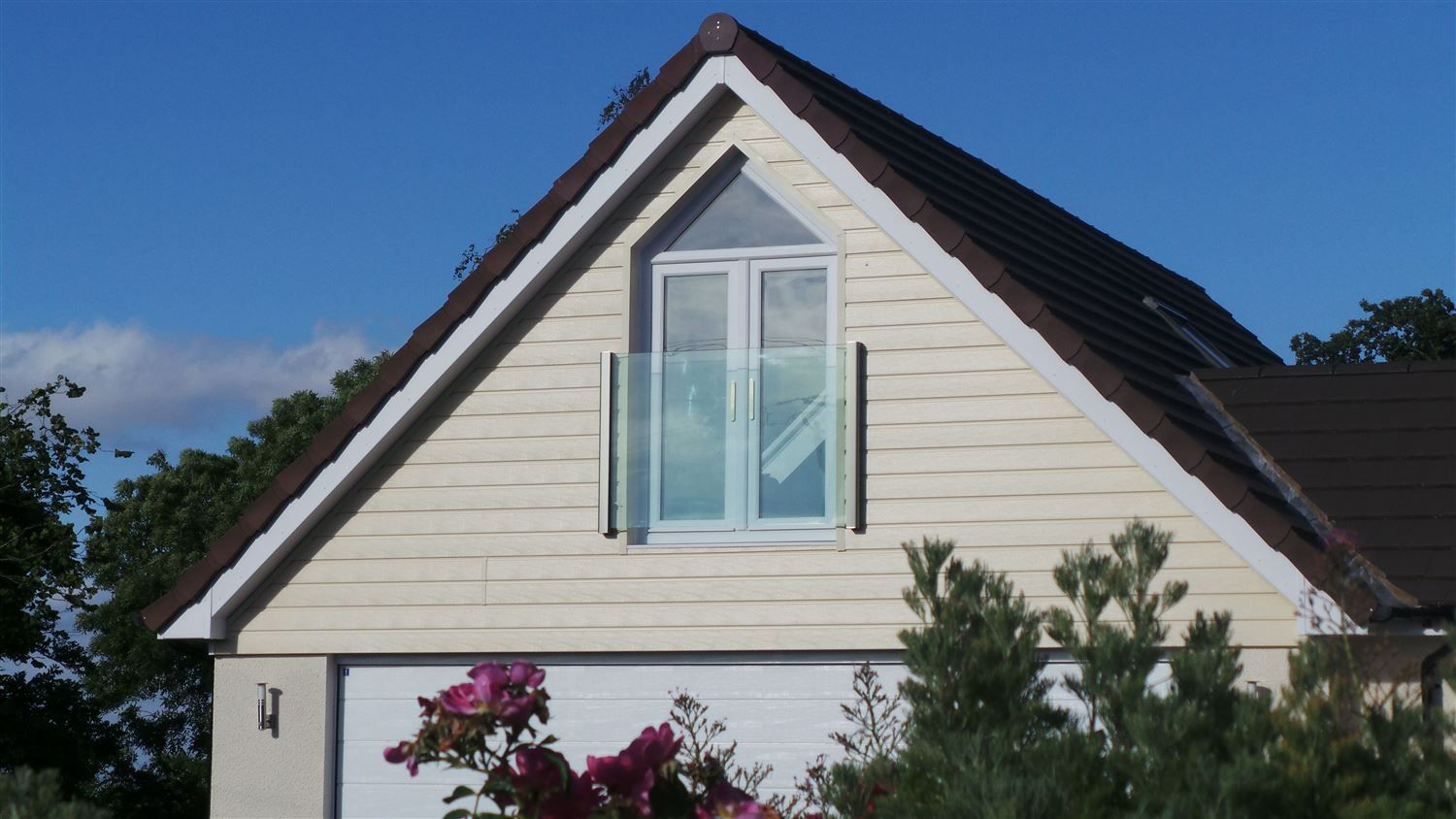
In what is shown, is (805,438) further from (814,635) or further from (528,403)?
(528,403)

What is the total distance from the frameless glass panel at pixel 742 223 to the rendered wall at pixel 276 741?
4033 millimetres

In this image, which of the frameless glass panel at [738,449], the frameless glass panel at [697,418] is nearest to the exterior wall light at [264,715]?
the frameless glass panel at [738,449]

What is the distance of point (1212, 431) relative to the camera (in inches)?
445

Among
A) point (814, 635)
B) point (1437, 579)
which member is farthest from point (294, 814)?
point (1437, 579)

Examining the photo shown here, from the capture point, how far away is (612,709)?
1116 cm

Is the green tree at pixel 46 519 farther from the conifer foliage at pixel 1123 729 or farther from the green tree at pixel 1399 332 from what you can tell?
the green tree at pixel 1399 332

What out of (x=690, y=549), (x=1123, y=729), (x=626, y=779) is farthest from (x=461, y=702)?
(x=690, y=549)

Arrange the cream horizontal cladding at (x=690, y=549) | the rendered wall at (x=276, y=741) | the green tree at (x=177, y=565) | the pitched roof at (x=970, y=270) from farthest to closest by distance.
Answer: the green tree at (x=177, y=565), the rendered wall at (x=276, y=741), the cream horizontal cladding at (x=690, y=549), the pitched roof at (x=970, y=270)

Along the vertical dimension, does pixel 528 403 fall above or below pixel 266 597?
above

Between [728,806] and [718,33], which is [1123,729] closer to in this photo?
[728,806]

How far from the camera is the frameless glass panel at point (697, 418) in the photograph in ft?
36.5

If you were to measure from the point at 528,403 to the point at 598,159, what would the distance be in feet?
5.84

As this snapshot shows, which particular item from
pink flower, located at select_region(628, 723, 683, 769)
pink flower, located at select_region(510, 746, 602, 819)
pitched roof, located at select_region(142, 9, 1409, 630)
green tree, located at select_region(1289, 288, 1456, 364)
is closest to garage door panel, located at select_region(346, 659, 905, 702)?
pitched roof, located at select_region(142, 9, 1409, 630)

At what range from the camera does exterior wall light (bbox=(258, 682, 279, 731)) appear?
11695 millimetres
